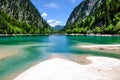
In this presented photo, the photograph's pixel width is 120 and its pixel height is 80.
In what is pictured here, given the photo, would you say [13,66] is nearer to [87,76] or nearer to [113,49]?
[87,76]

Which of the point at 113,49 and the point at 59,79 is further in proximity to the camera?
the point at 113,49

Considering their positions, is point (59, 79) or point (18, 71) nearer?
point (59, 79)

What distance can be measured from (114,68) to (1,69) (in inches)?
706

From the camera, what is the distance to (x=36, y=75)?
31844 millimetres

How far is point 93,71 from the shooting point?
33.8 metres

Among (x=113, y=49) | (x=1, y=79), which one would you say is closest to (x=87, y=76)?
(x=1, y=79)

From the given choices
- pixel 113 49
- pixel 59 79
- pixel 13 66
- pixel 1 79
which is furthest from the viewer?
pixel 113 49

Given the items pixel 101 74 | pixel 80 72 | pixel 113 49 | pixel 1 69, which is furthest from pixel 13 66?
pixel 113 49

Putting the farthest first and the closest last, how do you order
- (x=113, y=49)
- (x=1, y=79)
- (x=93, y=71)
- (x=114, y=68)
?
(x=113, y=49)
(x=114, y=68)
(x=93, y=71)
(x=1, y=79)

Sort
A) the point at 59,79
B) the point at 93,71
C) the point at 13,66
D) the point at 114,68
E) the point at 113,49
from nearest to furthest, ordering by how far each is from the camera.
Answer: the point at 59,79 → the point at 93,71 → the point at 114,68 → the point at 13,66 → the point at 113,49

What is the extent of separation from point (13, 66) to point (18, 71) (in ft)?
15.1

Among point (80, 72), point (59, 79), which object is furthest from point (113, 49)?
point (59, 79)

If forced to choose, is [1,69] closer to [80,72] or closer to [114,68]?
[80,72]

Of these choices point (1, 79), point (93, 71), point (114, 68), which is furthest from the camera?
point (114, 68)
